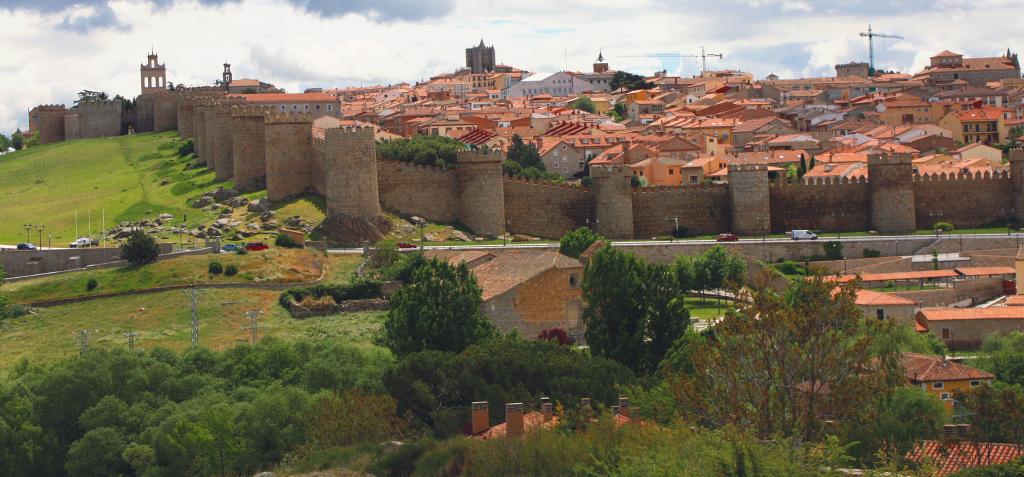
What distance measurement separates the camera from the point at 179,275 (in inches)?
2127

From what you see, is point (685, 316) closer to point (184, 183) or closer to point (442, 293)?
point (442, 293)

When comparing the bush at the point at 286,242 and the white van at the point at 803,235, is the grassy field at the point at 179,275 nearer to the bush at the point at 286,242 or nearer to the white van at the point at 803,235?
the bush at the point at 286,242

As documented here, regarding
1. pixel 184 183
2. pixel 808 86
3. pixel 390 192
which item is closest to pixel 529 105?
pixel 808 86

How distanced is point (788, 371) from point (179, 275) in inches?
972

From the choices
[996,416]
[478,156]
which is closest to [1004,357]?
[996,416]

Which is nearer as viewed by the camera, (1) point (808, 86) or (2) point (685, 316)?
→ (2) point (685, 316)

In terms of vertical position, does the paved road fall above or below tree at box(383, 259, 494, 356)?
above

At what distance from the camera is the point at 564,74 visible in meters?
145

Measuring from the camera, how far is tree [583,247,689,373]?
1762 inches

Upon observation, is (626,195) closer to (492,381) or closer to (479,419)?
(492,381)

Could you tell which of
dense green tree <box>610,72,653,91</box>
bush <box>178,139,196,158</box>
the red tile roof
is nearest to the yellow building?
the red tile roof

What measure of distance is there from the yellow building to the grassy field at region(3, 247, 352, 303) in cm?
1841

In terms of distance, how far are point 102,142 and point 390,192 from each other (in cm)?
3339

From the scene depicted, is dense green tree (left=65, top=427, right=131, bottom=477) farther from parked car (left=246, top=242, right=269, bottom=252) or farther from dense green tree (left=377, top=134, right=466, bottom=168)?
dense green tree (left=377, top=134, right=466, bottom=168)
